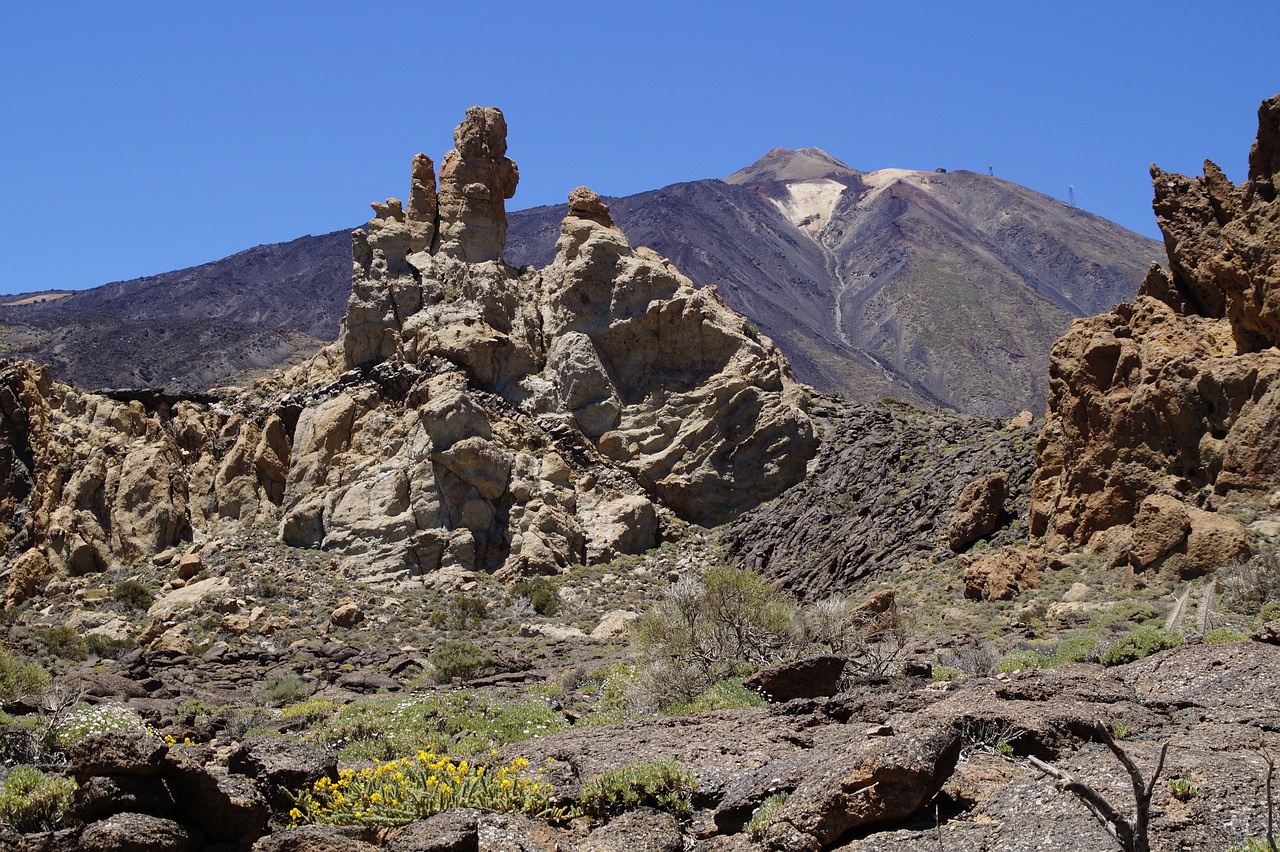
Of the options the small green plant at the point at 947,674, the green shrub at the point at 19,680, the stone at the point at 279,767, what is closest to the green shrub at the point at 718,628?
the small green plant at the point at 947,674

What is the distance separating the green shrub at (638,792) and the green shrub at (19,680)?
12.5 m

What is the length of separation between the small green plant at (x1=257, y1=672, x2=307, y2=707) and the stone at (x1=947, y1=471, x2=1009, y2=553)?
17.2 metres

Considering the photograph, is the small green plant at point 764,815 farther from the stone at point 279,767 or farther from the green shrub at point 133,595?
the green shrub at point 133,595

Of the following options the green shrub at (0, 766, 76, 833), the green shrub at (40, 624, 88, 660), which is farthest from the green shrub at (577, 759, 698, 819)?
the green shrub at (40, 624, 88, 660)

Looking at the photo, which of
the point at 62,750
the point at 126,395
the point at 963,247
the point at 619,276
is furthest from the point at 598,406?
the point at 963,247

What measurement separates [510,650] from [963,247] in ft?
570

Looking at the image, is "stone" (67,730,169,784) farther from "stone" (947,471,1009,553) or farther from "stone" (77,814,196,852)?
"stone" (947,471,1009,553)

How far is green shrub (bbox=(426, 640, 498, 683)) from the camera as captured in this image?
22.8 meters

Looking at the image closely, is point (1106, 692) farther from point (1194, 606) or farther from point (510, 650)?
point (510, 650)

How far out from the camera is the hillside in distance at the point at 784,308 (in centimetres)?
10506

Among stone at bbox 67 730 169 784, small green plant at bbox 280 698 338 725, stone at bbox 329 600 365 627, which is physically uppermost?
stone at bbox 67 730 169 784

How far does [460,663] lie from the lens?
74.8 feet

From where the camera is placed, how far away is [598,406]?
40062 millimetres

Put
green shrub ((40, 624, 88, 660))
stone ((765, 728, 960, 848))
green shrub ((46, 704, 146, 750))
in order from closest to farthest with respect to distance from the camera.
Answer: stone ((765, 728, 960, 848))
green shrub ((46, 704, 146, 750))
green shrub ((40, 624, 88, 660))
